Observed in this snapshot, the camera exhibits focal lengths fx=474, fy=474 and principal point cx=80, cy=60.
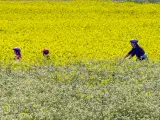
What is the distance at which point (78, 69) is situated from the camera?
15.4m

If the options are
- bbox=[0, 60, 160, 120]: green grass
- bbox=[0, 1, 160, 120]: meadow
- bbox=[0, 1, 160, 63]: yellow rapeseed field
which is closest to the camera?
bbox=[0, 60, 160, 120]: green grass

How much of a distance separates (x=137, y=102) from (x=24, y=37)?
13240 mm

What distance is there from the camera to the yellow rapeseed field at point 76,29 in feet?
65.9

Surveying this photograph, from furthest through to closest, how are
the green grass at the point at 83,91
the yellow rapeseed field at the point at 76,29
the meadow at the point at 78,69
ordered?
the yellow rapeseed field at the point at 76,29
the meadow at the point at 78,69
the green grass at the point at 83,91

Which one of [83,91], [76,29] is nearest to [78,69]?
[83,91]

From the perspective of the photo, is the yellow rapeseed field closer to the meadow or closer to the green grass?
the meadow

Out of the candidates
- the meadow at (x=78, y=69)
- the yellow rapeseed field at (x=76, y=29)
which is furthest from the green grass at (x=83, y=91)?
the yellow rapeseed field at (x=76, y=29)

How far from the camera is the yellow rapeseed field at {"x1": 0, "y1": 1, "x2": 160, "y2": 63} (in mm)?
20094

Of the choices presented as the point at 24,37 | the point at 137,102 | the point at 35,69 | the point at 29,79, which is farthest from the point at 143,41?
the point at 137,102

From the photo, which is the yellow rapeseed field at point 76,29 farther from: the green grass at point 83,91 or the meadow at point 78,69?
the green grass at point 83,91

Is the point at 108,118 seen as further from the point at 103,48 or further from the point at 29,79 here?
the point at 103,48

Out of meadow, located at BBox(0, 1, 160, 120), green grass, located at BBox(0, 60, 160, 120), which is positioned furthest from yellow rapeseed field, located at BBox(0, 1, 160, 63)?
green grass, located at BBox(0, 60, 160, 120)

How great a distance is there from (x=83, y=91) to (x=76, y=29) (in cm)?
1421

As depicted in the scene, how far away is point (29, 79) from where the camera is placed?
547 inches
